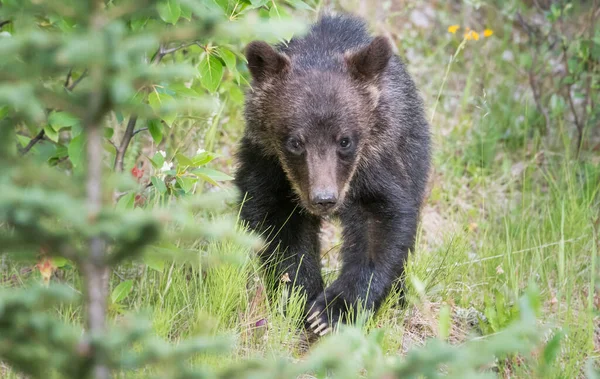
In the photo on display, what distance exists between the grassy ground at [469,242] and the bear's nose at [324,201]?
51 centimetres

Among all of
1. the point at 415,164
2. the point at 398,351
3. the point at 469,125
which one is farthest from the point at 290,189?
the point at 469,125

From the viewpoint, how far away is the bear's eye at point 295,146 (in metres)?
4.29

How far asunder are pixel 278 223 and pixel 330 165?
527mm

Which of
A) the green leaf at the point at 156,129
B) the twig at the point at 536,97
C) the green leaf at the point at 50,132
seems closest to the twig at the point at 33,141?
the green leaf at the point at 50,132

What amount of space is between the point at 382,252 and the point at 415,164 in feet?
2.35

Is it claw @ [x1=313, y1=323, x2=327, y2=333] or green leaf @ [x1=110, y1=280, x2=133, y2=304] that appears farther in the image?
claw @ [x1=313, y1=323, x2=327, y2=333]

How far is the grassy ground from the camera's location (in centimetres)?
370

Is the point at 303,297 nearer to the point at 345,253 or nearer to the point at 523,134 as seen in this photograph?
the point at 345,253

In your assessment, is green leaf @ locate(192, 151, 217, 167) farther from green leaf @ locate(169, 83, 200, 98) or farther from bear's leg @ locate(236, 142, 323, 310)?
bear's leg @ locate(236, 142, 323, 310)

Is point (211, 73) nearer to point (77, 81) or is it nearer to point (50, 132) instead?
point (50, 132)

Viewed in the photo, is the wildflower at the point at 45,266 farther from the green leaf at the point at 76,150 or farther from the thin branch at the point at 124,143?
the thin branch at the point at 124,143

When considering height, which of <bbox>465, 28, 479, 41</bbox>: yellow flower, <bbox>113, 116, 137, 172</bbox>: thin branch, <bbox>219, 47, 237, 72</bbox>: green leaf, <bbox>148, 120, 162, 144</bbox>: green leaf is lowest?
<bbox>113, 116, 137, 172</bbox>: thin branch

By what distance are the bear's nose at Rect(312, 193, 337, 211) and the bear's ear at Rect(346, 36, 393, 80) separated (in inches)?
33.6

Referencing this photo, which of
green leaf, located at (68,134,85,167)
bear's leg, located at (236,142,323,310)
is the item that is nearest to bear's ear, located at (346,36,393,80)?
bear's leg, located at (236,142,323,310)
